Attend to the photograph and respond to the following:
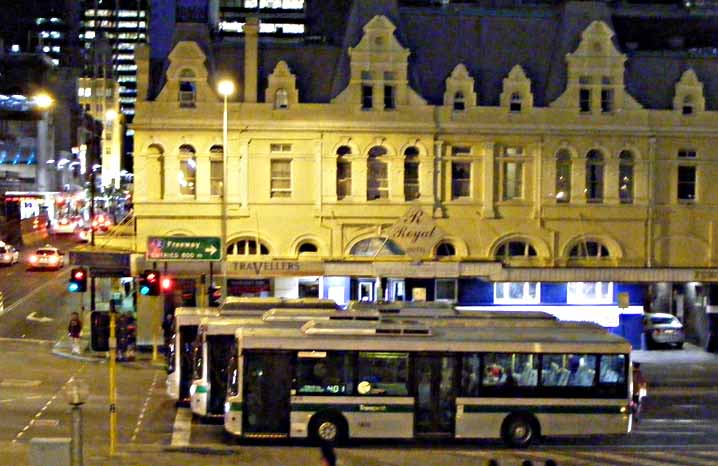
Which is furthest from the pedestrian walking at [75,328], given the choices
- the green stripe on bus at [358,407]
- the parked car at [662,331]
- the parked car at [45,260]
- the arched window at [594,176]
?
the parked car at [45,260]

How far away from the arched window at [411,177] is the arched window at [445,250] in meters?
2.26

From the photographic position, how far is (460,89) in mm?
47031

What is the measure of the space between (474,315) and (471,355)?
12.2 feet

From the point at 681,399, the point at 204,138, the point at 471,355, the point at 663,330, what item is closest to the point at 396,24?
the point at 204,138

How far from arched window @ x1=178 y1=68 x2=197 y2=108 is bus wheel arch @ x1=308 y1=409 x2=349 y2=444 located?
72.7 feet

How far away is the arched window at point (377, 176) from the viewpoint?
4641cm

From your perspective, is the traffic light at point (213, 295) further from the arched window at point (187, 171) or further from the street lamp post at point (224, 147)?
the arched window at point (187, 171)

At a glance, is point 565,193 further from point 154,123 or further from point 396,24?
point 154,123

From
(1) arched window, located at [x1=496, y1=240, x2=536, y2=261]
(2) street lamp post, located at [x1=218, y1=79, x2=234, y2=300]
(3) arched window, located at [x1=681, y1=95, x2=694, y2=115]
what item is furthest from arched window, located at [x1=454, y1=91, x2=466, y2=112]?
(2) street lamp post, located at [x1=218, y1=79, x2=234, y2=300]

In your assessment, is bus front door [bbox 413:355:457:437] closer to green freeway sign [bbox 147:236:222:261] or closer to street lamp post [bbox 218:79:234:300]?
street lamp post [bbox 218:79:234:300]

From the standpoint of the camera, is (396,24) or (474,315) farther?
(396,24)

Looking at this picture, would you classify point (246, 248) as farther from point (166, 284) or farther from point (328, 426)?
point (328, 426)

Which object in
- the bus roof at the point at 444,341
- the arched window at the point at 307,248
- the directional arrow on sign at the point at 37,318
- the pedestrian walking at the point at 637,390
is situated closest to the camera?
the bus roof at the point at 444,341

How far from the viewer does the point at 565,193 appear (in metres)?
47.3
